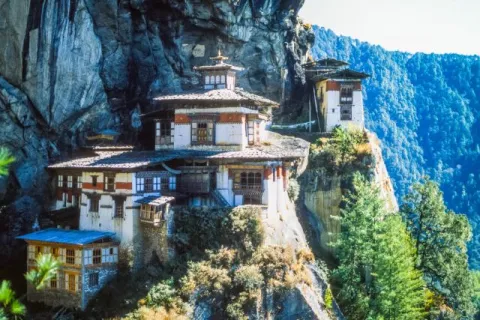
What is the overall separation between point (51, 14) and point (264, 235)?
2428cm

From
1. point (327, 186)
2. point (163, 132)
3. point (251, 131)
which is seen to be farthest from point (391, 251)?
point (163, 132)

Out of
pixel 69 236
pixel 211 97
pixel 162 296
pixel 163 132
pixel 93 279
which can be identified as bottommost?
pixel 162 296

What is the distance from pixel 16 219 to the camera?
45.2 metres

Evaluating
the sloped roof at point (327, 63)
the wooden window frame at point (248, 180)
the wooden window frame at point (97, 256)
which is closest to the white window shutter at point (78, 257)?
the wooden window frame at point (97, 256)

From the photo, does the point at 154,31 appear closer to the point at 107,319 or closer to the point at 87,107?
the point at 87,107

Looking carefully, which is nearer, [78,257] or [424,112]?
[78,257]

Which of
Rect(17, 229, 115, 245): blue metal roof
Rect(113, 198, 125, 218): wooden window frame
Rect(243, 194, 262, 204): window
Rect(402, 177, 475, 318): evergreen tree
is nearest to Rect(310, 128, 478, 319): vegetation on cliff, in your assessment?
Rect(402, 177, 475, 318): evergreen tree

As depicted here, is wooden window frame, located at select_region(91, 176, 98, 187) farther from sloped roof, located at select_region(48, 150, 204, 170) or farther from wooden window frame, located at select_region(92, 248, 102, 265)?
wooden window frame, located at select_region(92, 248, 102, 265)

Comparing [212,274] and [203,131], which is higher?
[203,131]

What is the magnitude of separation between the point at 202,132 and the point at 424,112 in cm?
7682

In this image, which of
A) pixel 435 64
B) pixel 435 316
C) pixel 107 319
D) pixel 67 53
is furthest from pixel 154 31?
pixel 435 64

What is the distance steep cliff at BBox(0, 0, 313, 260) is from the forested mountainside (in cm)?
4774

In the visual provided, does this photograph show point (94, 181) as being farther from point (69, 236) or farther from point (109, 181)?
point (69, 236)

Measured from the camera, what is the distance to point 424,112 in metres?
112
